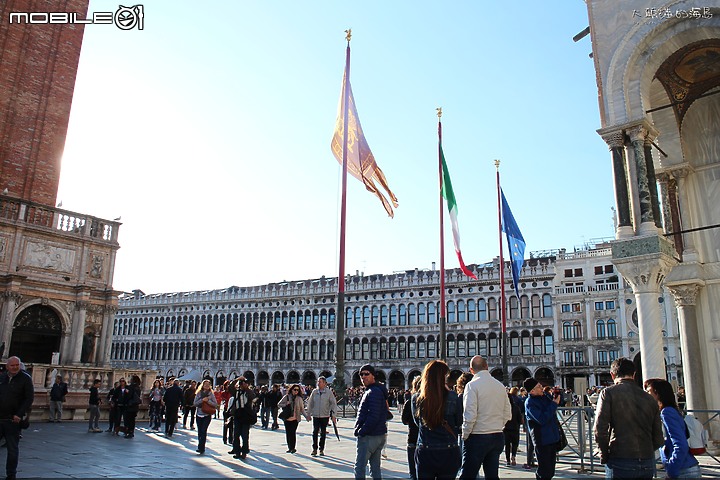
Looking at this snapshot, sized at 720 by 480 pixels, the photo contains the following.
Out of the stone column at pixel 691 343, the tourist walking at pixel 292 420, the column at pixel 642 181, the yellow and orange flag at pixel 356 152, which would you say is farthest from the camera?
the yellow and orange flag at pixel 356 152

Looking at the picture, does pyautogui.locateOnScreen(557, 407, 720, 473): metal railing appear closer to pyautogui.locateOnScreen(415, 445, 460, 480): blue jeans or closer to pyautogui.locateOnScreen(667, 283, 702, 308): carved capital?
pyautogui.locateOnScreen(667, 283, 702, 308): carved capital

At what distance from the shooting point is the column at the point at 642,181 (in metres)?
10.3

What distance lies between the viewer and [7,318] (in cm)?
1809

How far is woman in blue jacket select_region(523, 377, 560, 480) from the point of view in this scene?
698cm

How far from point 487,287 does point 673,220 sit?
42.2 metres

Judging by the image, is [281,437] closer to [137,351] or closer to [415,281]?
[415,281]

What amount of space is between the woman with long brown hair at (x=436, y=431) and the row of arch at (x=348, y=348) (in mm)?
47240

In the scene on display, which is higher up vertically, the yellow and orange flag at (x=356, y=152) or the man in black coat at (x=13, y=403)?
the yellow and orange flag at (x=356, y=152)

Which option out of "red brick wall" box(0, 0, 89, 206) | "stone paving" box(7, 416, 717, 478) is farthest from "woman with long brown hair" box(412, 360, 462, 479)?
"red brick wall" box(0, 0, 89, 206)

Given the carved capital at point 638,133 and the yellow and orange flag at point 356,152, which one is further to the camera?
the yellow and orange flag at point 356,152

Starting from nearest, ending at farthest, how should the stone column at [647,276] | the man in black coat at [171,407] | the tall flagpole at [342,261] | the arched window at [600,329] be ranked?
the stone column at [647,276] → the man in black coat at [171,407] → the tall flagpole at [342,261] → the arched window at [600,329]

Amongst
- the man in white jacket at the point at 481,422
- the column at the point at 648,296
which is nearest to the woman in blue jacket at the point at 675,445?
the man in white jacket at the point at 481,422

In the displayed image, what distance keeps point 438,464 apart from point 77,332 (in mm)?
18369

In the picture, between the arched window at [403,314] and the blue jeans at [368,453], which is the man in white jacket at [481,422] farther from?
the arched window at [403,314]
